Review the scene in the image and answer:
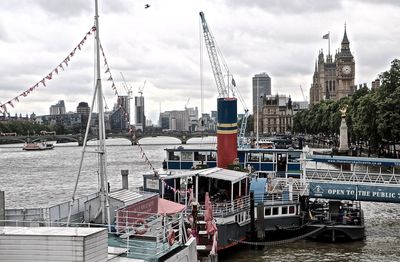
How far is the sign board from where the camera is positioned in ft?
133

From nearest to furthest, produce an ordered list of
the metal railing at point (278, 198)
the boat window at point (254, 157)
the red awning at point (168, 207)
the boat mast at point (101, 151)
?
the boat mast at point (101, 151)
the red awning at point (168, 207)
the metal railing at point (278, 198)
the boat window at point (254, 157)

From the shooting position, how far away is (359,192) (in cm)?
4109

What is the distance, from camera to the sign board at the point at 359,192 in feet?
133

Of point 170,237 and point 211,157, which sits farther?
point 211,157

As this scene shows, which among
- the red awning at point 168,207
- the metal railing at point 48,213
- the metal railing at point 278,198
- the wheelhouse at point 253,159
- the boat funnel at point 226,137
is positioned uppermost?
the boat funnel at point 226,137

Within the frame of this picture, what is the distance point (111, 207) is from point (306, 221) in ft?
67.7

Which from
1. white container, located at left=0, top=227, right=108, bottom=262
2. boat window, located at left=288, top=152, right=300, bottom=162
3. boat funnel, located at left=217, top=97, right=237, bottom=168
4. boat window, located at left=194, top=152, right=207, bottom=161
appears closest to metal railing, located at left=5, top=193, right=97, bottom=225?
white container, located at left=0, top=227, right=108, bottom=262

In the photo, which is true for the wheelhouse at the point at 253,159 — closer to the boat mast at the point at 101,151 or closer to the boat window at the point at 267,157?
the boat window at the point at 267,157

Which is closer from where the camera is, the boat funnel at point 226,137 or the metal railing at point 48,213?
the metal railing at point 48,213

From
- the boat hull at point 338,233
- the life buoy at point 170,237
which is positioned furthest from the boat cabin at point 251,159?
the life buoy at point 170,237

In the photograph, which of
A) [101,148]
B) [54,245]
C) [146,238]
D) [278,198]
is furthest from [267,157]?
[54,245]

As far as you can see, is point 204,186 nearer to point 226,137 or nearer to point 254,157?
point 226,137

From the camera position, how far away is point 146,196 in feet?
86.2

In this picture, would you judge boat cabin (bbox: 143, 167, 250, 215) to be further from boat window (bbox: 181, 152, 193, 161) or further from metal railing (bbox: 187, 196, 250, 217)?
boat window (bbox: 181, 152, 193, 161)
